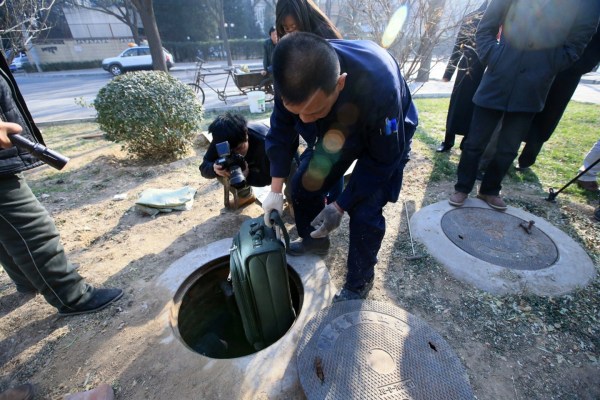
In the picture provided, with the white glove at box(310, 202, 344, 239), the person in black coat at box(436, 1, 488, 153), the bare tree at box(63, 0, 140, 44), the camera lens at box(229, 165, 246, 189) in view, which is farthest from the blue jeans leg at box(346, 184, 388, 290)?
the bare tree at box(63, 0, 140, 44)

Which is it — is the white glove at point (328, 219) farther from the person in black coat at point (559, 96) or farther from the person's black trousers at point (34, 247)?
the person in black coat at point (559, 96)

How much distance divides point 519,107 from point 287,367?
2.62m

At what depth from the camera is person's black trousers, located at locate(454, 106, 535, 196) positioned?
252 cm

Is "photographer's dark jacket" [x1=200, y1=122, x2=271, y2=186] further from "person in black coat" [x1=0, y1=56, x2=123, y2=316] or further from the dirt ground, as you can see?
"person in black coat" [x1=0, y1=56, x2=123, y2=316]

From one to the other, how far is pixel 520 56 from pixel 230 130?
2393 mm

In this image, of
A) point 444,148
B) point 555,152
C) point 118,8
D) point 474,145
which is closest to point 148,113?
point 474,145

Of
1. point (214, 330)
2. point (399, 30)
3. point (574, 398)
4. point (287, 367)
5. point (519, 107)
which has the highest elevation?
point (399, 30)

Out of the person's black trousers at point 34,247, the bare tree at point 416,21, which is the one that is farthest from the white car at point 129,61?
the person's black trousers at point 34,247

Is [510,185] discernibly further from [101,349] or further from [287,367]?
[101,349]

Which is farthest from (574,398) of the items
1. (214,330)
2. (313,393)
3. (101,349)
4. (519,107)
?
(101,349)

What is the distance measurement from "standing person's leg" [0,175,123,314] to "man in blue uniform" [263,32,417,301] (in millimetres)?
1272

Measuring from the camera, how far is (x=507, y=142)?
2574 mm

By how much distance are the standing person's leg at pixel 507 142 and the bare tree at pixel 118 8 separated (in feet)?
88.9

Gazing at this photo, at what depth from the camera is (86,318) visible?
1876mm
